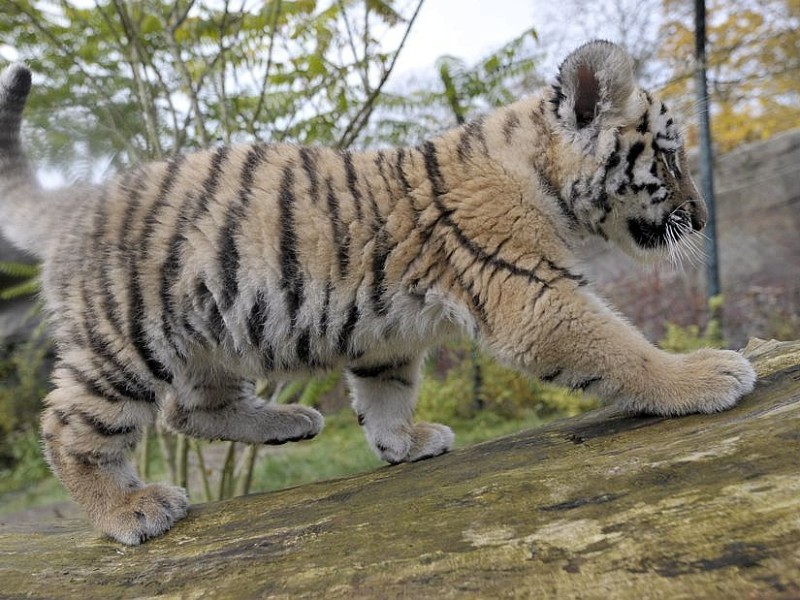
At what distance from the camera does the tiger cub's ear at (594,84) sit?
2422 millimetres

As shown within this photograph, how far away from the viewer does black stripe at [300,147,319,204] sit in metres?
2.62

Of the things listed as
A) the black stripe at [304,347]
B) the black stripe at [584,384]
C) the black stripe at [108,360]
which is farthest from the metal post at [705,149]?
the black stripe at [108,360]

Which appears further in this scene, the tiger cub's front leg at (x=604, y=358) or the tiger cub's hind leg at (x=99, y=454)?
the tiger cub's hind leg at (x=99, y=454)

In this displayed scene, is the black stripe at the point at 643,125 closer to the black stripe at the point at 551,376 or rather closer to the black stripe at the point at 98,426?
the black stripe at the point at 551,376

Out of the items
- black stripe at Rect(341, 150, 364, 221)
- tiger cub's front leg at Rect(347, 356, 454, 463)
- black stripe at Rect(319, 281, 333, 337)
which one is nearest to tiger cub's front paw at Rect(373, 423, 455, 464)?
tiger cub's front leg at Rect(347, 356, 454, 463)

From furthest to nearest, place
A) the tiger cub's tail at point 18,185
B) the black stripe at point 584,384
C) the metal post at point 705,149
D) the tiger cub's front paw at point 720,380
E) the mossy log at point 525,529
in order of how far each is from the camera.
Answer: the metal post at point 705,149
the tiger cub's tail at point 18,185
the black stripe at point 584,384
the tiger cub's front paw at point 720,380
the mossy log at point 525,529

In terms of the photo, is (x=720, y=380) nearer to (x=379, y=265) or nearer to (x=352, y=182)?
(x=379, y=265)

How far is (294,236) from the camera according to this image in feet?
8.34

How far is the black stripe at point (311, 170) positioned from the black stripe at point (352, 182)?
0.40ft

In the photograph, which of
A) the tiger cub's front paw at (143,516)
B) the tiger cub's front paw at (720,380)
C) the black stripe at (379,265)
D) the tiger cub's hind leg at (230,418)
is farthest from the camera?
the tiger cub's hind leg at (230,418)

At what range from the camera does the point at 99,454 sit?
2.55 metres

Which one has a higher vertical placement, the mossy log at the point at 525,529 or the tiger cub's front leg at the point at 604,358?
the tiger cub's front leg at the point at 604,358

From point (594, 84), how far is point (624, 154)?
28cm

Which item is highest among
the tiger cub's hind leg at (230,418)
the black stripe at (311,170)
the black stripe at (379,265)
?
the black stripe at (311,170)
